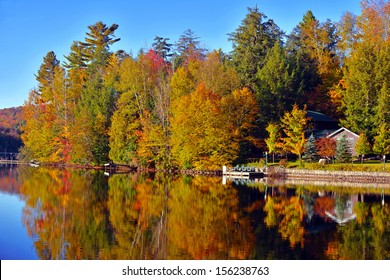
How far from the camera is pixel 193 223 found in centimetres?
2112

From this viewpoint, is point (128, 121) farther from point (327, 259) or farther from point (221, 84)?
point (327, 259)

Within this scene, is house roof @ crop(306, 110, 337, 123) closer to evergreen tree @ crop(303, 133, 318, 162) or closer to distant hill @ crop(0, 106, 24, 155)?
evergreen tree @ crop(303, 133, 318, 162)

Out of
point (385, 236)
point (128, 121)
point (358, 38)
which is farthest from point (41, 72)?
point (385, 236)

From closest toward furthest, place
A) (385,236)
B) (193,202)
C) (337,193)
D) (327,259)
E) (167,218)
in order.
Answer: (327,259) < (385,236) < (167,218) < (193,202) < (337,193)

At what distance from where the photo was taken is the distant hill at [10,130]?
95812 millimetres

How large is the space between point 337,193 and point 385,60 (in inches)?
907

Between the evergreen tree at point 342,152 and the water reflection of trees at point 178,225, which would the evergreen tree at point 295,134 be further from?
the water reflection of trees at point 178,225

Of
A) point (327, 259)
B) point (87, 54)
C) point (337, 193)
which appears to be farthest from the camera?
point (87, 54)

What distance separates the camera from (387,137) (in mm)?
46406

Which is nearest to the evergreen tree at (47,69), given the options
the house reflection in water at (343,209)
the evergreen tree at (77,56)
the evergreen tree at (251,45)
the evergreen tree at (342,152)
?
the evergreen tree at (77,56)

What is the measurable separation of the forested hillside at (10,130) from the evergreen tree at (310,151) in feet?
209

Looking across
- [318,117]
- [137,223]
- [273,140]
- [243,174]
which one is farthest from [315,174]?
[137,223]

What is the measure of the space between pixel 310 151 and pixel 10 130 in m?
70.8

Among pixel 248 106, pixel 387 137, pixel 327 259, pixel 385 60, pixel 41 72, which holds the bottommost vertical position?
pixel 327 259
